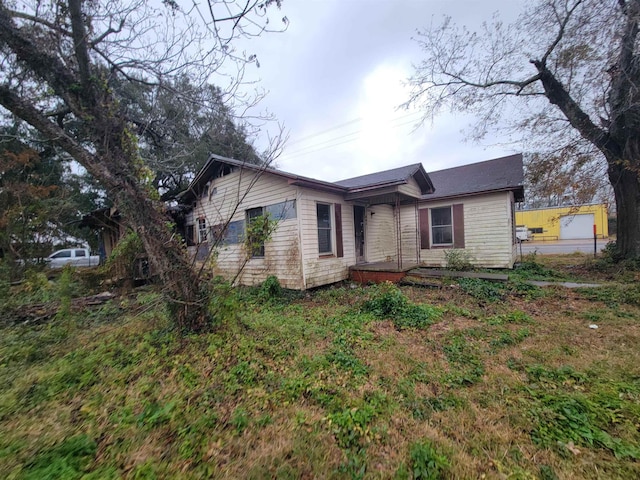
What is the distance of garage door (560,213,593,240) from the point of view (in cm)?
2477

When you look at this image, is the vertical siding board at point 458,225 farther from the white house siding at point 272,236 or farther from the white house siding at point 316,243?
the white house siding at point 272,236

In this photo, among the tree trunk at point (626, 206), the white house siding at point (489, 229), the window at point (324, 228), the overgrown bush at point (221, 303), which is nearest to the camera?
the overgrown bush at point (221, 303)

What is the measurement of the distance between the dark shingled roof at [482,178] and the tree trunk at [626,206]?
7.94 feet

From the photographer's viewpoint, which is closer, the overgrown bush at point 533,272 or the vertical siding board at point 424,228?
the overgrown bush at point 533,272

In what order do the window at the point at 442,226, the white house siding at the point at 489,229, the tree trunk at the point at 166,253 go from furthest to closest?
the window at the point at 442,226
the white house siding at the point at 489,229
the tree trunk at the point at 166,253

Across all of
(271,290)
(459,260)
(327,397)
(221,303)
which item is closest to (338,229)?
(271,290)

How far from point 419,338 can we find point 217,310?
315 centimetres

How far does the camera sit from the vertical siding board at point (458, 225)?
31.9ft

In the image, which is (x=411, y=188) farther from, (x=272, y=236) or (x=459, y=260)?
(x=272, y=236)

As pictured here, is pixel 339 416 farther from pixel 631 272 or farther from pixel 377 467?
pixel 631 272

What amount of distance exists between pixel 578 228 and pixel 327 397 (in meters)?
33.5

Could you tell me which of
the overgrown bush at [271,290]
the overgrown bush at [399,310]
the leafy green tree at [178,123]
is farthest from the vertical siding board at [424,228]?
the leafy green tree at [178,123]

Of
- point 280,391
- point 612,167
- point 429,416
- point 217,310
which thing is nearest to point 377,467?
point 429,416

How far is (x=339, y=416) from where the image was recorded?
2.31m
